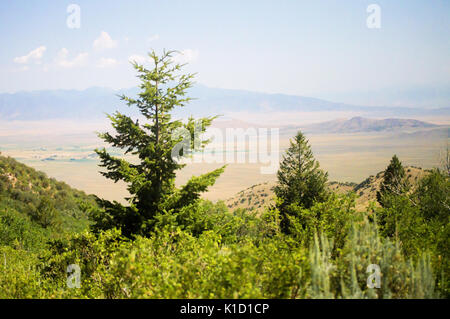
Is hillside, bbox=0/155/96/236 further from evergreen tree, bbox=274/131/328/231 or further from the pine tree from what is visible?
evergreen tree, bbox=274/131/328/231

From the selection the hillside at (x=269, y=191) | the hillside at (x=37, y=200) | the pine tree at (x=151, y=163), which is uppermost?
the pine tree at (x=151, y=163)

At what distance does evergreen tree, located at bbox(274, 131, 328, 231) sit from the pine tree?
1730cm

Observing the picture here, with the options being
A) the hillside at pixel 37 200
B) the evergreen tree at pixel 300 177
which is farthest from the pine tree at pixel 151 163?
the evergreen tree at pixel 300 177

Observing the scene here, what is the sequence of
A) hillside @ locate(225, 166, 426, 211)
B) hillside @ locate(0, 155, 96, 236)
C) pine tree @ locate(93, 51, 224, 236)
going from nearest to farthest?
1. pine tree @ locate(93, 51, 224, 236)
2. hillside @ locate(0, 155, 96, 236)
3. hillside @ locate(225, 166, 426, 211)

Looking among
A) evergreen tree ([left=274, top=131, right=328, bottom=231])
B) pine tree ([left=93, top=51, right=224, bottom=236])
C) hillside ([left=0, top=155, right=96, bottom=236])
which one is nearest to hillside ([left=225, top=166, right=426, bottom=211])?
evergreen tree ([left=274, top=131, right=328, bottom=231])

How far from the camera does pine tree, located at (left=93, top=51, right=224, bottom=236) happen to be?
12.2m

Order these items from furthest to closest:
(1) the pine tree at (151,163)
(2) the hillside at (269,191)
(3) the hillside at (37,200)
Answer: (2) the hillside at (269,191), (3) the hillside at (37,200), (1) the pine tree at (151,163)

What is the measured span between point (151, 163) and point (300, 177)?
2179cm

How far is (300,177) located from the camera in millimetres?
31625

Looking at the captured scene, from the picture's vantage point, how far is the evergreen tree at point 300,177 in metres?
29.1

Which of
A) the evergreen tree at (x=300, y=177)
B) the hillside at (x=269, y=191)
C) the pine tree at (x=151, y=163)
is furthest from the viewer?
the hillside at (x=269, y=191)

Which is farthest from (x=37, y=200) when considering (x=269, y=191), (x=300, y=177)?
(x=269, y=191)

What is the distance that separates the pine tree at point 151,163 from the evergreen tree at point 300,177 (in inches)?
681

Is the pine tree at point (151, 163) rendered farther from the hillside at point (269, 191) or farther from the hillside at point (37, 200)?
the hillside at point (269, 191)
